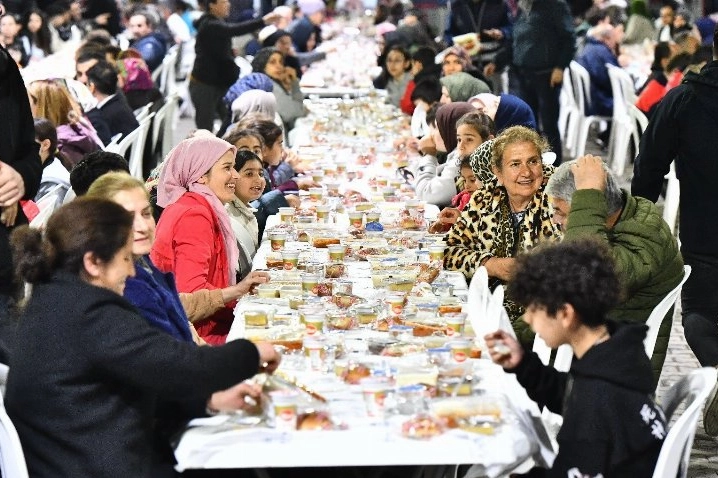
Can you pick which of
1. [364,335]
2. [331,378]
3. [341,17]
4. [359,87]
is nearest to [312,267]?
[364,335]

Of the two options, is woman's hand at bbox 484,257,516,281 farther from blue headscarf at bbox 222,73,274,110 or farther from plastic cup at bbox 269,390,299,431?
blue headscarf at bbox 222,73,274,110

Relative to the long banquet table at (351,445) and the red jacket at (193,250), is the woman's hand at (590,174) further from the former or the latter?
the red jacket at (193,250)

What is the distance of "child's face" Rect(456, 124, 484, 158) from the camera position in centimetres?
620

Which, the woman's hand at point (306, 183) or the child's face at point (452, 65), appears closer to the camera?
the woman's hand at point (306, 183)

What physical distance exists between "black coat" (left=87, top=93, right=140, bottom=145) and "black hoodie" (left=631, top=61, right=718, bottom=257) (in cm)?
446

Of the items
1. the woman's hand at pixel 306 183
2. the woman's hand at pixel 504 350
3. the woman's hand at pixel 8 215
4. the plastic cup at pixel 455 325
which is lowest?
the woman's hand at pixel 306 183

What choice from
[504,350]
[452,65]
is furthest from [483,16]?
[504,350]

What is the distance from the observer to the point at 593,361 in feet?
10.1

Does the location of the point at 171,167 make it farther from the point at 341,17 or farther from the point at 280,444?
the point at 341,17

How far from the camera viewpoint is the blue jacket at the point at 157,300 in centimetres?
346

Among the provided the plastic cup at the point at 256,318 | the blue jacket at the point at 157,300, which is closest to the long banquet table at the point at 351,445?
the blue jacket at the point at 157,300

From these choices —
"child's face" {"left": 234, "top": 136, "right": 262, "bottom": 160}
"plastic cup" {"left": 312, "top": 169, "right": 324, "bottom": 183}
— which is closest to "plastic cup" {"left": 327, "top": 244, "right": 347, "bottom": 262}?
"child's face" {"left": 234, "top": 136, "right": 262, "bottom": 160}

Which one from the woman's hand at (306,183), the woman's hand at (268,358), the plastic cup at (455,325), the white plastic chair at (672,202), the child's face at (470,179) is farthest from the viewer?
the white plastic chair at (672,202)

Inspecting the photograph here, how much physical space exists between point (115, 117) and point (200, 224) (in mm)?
4300
